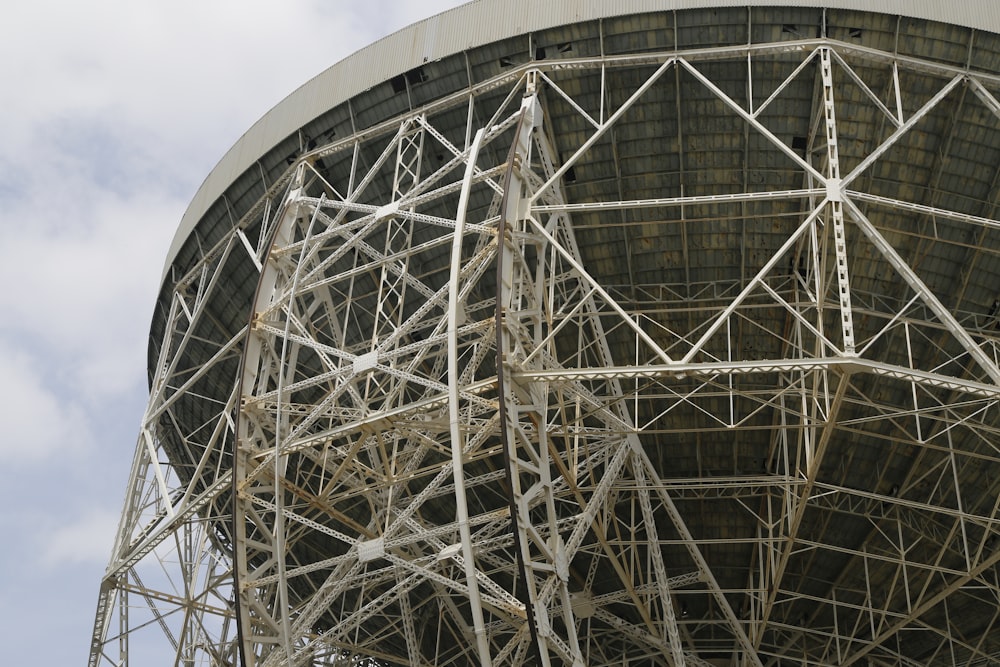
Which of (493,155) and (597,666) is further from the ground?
(493,155)

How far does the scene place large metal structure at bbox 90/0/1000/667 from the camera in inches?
931

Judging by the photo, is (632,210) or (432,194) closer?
(432,194)

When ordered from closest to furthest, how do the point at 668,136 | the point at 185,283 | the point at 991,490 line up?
the point at 668,136
the point at 991,490
the point at 185,283

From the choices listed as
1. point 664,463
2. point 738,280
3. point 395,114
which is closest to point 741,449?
point 664,463

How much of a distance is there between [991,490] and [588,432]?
10605mm

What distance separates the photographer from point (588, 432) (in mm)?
26172

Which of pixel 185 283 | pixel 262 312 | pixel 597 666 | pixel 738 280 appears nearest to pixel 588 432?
pixel 738 280

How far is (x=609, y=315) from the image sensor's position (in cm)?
2873

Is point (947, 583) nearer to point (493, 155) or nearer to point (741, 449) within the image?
point (741, 449)

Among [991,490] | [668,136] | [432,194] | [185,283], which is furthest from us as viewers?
[185,283]

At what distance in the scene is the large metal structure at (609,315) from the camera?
2366 cm

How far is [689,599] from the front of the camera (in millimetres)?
34344

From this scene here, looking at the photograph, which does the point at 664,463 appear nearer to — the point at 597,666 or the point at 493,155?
the point at 597,666

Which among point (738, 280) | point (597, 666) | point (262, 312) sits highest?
point (738, 280)
